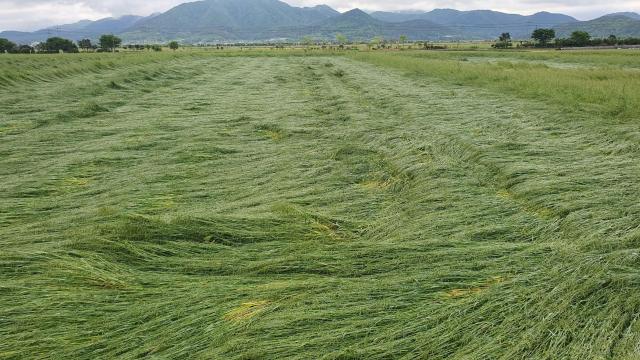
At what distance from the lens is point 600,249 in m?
3.31

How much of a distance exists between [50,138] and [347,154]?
5.44 metres

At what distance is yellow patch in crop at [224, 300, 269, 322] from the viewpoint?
272 cm

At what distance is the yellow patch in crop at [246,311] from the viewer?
272 cm

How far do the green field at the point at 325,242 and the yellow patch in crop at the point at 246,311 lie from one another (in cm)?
2

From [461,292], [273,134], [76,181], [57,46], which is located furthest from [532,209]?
[57,46]

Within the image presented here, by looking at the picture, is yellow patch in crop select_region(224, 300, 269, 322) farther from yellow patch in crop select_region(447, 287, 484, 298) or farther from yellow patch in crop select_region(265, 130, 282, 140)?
yellow patch in crop select_region(265, 130, 282, 140)

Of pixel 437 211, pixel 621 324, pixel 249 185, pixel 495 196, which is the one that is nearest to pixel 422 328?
pixel 621 324

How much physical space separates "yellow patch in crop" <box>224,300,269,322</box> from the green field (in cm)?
2

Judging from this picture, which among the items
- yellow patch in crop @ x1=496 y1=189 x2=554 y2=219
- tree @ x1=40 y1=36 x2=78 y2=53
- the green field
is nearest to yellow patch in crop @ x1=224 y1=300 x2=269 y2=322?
the green field

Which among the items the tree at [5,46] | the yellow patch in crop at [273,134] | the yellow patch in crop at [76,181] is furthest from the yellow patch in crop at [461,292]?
the tree at [5,46]

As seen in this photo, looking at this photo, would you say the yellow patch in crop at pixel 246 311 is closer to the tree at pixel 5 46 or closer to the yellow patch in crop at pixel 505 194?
the yellow patch in crop at pixel 505 194

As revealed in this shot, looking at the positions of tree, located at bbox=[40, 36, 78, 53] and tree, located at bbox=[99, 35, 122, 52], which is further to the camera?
tree, located at bbox=[99, 35, 122, 52]

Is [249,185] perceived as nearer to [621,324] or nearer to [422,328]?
[422,328]

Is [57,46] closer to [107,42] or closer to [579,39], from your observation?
[107,42]
